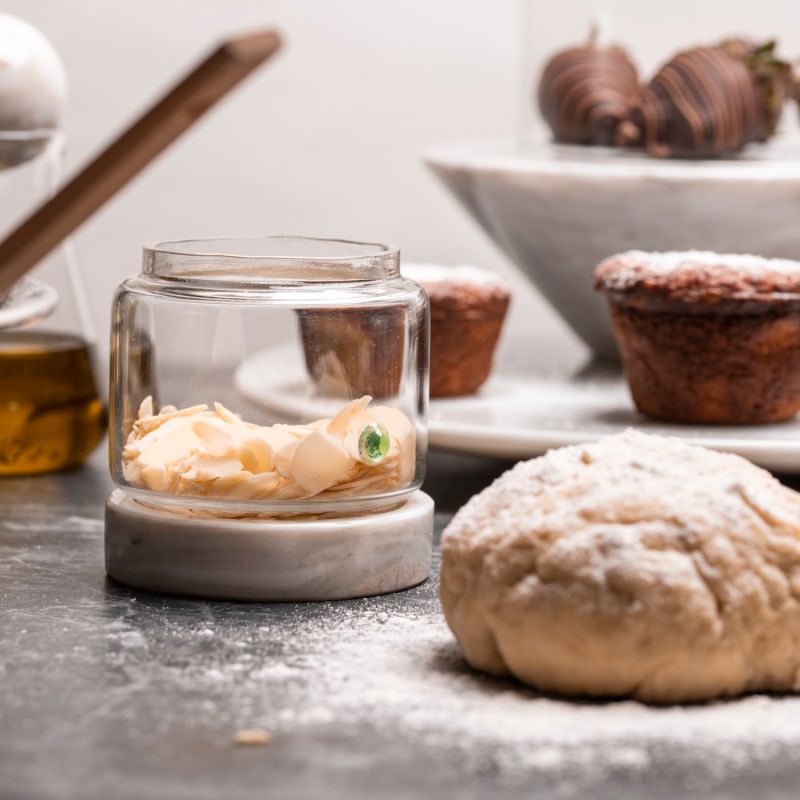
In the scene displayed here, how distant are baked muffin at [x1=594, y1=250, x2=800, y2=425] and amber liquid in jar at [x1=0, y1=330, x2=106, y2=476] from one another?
44 cm

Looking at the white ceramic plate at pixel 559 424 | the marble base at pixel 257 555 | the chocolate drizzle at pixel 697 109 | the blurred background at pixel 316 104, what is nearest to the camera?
the marble base at pixel 257 555

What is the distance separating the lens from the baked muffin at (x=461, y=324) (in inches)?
54.2

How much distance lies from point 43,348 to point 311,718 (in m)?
0.63

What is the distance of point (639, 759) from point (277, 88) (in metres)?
1.71

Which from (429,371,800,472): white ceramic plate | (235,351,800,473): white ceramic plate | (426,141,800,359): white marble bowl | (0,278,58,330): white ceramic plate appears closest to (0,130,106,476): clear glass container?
(0,278,58,330): white ceramic plate

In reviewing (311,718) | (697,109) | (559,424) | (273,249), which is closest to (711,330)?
(559,424)

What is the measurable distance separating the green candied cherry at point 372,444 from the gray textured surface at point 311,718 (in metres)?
0.09

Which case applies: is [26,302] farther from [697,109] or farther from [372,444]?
Result: [697,109]

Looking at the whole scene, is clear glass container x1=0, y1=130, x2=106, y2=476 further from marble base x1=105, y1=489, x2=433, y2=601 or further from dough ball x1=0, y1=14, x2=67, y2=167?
marble base x1=105, y1=489, x2=433, y2=601

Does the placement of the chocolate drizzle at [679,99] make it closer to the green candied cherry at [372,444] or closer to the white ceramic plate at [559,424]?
the white ceramic plate at [559,424]

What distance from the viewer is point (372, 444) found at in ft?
3.07

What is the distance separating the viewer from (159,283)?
969mm

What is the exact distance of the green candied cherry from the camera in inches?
36.8

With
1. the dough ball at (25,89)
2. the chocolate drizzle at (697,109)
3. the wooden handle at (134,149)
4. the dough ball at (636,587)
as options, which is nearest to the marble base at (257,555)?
the dough ball at (636,587)
